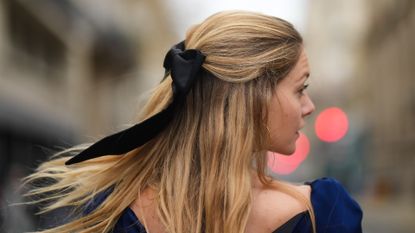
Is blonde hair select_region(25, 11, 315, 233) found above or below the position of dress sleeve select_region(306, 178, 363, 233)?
above

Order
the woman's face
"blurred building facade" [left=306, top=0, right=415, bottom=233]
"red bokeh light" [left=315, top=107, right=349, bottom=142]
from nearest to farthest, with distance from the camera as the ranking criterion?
the woman's face < "blurred building facade" [left=306, top=0, right=415, bottom=233] < "red bokeh light" [left=315, top=107, right=349, bottom=142]

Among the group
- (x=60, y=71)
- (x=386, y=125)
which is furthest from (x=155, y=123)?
(x=386, y=125)

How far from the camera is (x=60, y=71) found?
2238cm

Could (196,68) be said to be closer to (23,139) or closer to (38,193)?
(38,193)

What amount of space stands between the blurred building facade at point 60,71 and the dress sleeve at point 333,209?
754cm

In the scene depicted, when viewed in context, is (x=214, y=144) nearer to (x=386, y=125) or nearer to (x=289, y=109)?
(x=289, y=109)

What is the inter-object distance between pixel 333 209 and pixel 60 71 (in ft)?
69.7

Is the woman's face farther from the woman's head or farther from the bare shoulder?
the bare shoulder

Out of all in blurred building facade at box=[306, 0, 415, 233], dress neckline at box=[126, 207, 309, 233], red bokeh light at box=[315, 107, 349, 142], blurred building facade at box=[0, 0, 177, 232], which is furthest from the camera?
red bokeh light at box=[315, 107, 349, 142]

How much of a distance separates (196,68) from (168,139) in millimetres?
202

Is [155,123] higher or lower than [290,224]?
higher

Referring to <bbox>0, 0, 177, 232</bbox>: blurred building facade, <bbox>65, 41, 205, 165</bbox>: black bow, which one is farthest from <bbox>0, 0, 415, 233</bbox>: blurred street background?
<bbox>65, 41, 205, 165</bbox>: black bow

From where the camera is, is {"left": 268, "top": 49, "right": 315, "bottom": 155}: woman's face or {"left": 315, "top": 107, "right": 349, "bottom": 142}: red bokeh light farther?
{"left": 315, "top": 107, "right": 349, "bottom": 142}: red bokeh light

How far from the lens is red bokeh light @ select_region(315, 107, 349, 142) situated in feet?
123
